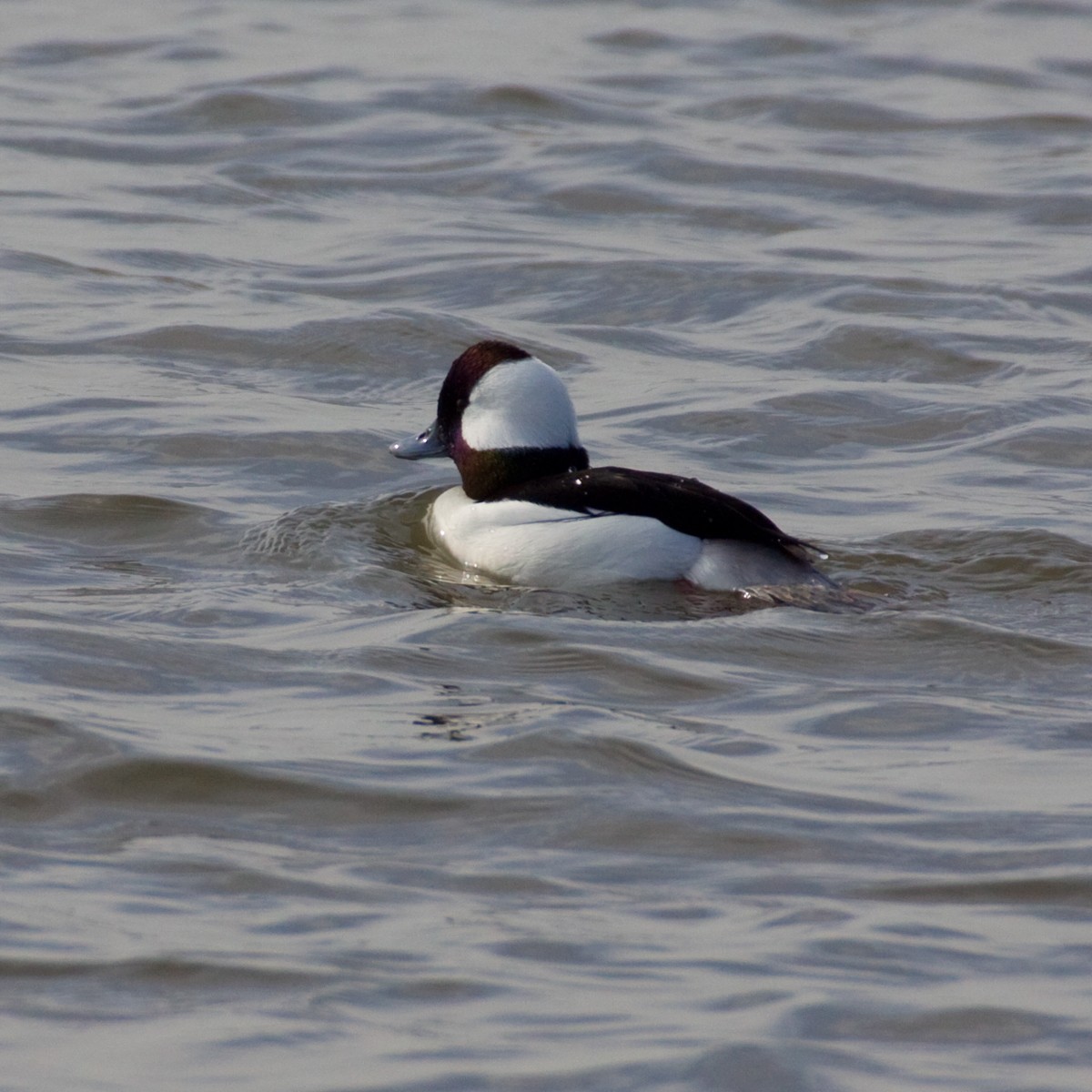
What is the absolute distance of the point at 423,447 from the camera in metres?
7.91

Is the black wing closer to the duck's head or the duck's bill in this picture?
the duck's head

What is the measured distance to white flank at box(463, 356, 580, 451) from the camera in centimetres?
748

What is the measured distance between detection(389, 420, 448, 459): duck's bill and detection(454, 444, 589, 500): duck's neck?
0.22 meters

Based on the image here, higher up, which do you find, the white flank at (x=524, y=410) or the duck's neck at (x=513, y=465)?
the white flank at (x=524, y=410)

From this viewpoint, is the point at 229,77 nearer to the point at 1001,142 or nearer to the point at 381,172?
the point at 381,172

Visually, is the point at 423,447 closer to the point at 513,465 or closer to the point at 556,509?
the point at 513,465

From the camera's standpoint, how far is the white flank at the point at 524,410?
748cm

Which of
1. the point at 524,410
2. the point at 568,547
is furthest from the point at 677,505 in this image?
the point at 524,410

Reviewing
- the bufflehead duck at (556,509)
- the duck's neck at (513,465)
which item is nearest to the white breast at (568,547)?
the bufflehead duck at (556,509)

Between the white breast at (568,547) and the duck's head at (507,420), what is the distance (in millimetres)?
223

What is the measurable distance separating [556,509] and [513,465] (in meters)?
0.44

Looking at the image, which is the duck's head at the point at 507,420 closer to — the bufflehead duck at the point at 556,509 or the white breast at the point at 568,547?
the bufflehead duck at the point at 556,509

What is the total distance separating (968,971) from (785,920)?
413mm

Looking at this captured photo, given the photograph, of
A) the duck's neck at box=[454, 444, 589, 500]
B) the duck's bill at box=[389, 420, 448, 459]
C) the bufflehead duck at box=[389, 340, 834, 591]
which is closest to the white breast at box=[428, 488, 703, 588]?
the bufflehead duck at box=[389, 340, 834, 591]
